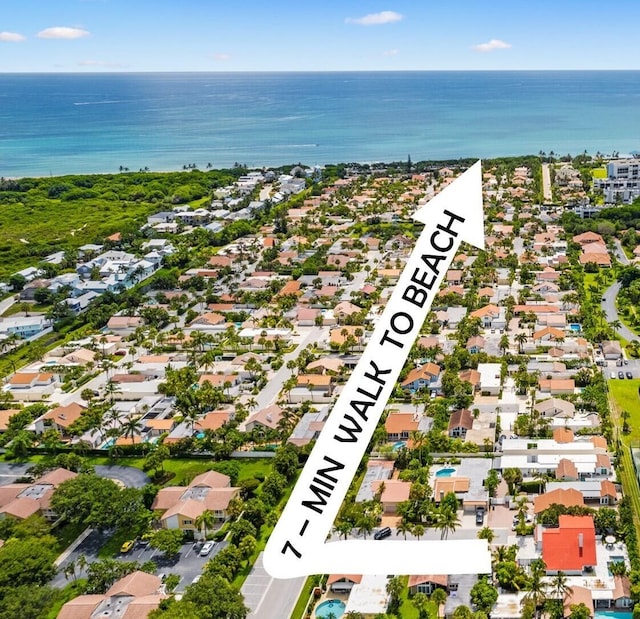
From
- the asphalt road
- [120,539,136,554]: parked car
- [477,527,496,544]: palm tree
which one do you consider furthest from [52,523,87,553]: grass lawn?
the asphalt road

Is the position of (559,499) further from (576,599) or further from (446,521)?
(576,599)

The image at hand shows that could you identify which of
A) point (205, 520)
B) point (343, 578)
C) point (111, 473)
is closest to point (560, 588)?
point (343, 578)

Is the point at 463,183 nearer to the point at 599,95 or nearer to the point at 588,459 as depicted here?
the point at 588,459

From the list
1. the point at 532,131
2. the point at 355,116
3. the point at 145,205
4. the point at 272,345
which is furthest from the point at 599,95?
the point at 272,345

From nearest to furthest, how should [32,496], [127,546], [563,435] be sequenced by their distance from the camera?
[127,546] → [32,496] → [563,435]

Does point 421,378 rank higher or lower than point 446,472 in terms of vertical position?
higher

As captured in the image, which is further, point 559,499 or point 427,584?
point 559,499
